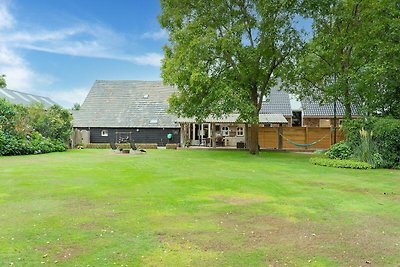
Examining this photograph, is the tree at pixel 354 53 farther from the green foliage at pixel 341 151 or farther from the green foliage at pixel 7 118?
the green foliage at pixel 7 118

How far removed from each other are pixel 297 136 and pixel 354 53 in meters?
8.44

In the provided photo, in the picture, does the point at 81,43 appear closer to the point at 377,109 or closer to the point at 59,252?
the point at 377,109

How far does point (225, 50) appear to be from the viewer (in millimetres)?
18500

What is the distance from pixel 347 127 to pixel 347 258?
13.2m

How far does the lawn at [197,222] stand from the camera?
13.5 feet

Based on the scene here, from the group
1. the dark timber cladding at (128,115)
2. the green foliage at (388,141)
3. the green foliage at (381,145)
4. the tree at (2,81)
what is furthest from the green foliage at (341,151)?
the tree at (2,81)

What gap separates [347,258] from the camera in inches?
163

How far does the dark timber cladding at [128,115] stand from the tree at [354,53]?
545 inches

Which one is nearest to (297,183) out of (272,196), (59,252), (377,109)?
(272,196)

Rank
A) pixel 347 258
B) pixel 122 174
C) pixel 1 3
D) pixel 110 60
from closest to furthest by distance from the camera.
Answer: pixel 347 258 → pixel 122 174 → pixel 1 3 → pixel 110 60

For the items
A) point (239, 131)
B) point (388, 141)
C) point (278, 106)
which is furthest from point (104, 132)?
point (388, 141)

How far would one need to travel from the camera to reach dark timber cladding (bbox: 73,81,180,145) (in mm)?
31297

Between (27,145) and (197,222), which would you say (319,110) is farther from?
(197,222)

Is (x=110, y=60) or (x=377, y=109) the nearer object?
(x=377, y=109)
